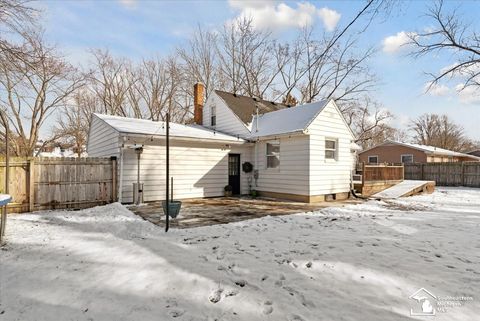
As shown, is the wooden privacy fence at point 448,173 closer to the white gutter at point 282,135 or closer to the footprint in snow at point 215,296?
the white gutter at point 282,135

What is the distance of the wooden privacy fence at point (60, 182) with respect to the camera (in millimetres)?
8070

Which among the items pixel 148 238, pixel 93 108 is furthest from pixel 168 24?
pixel 93 108

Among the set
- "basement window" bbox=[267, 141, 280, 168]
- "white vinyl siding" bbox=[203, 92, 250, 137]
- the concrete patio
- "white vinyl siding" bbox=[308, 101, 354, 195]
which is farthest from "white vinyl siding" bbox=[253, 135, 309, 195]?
"white vinyl siding" bbox=[203, 92, 250, 137]

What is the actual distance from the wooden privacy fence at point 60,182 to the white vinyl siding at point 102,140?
95 centimetres

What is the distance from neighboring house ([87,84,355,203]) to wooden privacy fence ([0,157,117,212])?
555 millimetres

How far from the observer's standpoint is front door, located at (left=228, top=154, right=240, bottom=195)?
1292 centimetres

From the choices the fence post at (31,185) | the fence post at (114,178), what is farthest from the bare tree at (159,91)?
the fence post at (31,185)

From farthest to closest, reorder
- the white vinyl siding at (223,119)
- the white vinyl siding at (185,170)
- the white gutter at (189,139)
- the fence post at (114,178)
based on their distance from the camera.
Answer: the white vinyl siding at (223,119) → the white vinyl siding at (185,170) → the white gutter at (189,139) → the fence post at (114,178)

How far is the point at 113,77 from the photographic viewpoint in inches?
1128

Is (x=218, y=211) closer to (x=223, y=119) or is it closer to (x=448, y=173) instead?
(x=223, y=119)

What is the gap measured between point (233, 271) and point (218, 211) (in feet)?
15.7

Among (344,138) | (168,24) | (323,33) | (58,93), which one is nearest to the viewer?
(344,138)

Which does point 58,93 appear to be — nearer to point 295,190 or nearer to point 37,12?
point 37,12

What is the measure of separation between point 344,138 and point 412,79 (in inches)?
274
